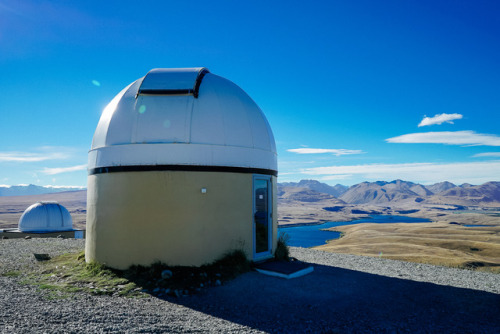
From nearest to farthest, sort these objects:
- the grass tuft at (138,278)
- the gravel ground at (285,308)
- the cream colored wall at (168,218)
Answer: the gravel ground at (285,308), the grass tuft at (138,278), the cream colored wall at (168,218)

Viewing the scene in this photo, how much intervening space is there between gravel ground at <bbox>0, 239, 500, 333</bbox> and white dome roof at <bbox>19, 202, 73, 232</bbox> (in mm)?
18851

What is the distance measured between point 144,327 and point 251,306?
2.02 metres

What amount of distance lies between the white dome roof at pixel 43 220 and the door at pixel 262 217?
21893 mm

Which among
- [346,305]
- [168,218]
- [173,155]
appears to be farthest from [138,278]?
[346,305]

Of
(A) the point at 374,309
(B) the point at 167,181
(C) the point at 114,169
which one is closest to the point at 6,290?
(C) the point at 114,169

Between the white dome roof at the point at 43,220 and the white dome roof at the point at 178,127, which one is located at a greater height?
the white dome roof at the point at 178,127

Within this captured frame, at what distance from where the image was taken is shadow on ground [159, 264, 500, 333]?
5.21 m

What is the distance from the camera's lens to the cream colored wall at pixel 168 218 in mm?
7938

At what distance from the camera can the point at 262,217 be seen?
9.25 meters

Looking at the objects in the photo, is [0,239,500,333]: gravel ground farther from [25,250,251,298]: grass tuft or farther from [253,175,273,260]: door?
[253,175,273,260]: door

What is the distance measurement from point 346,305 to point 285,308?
4.10 feet

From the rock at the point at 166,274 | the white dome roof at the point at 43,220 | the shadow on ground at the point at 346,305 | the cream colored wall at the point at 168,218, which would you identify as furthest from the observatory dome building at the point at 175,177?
the white dome roof at the point at 43,220

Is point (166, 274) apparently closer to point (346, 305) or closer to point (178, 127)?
point (178, 127)

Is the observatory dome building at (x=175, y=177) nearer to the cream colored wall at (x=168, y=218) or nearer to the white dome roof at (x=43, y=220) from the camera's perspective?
the cream colored wall at (x=168, y=218)
